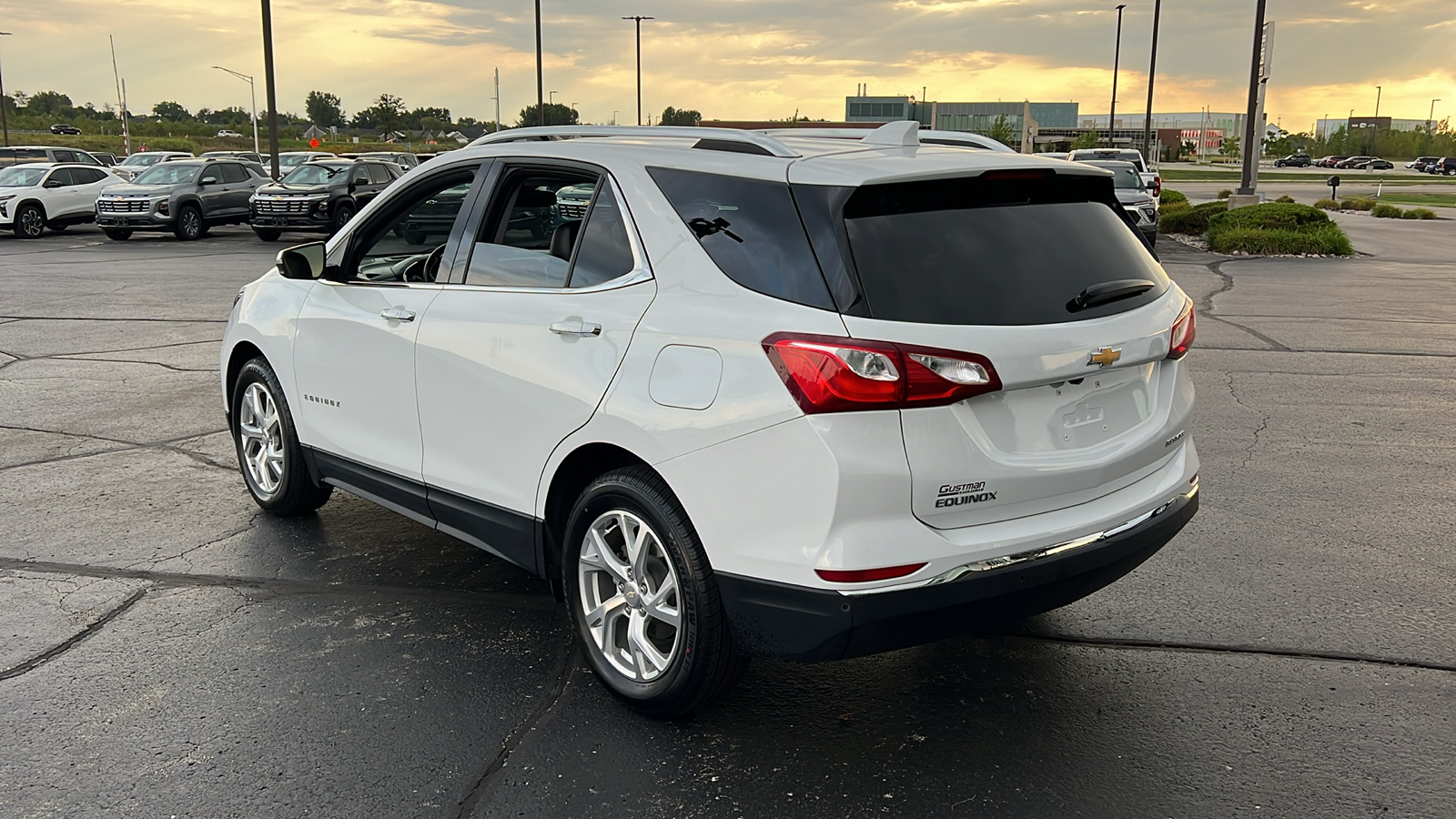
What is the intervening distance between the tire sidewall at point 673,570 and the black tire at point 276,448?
207cm

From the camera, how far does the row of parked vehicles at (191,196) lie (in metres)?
25.7

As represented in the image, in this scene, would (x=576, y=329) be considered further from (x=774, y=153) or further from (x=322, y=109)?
(x=322, y=109)

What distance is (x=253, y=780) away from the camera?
333 cm

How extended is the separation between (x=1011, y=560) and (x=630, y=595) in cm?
121

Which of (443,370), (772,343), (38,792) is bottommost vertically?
(38,792)

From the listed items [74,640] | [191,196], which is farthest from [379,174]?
[74,640]

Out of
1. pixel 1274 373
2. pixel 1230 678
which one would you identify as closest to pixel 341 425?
pixel 1230 678

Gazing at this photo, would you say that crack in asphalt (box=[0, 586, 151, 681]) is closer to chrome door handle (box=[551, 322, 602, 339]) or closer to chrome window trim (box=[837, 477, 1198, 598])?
chrome door handle (box=[551, 322, 602, 339])

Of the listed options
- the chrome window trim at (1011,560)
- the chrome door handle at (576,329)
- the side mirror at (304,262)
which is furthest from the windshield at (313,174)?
the chrome window trim at (1011,560)

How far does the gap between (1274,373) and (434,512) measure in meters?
7.87

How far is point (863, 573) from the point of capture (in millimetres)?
3051

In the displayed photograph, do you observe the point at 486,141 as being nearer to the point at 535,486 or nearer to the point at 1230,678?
the point at 535,486

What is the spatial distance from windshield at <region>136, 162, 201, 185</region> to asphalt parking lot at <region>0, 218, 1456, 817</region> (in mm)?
22426

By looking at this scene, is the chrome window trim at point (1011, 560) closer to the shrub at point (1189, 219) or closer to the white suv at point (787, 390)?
the white suv at point (787, 390)
